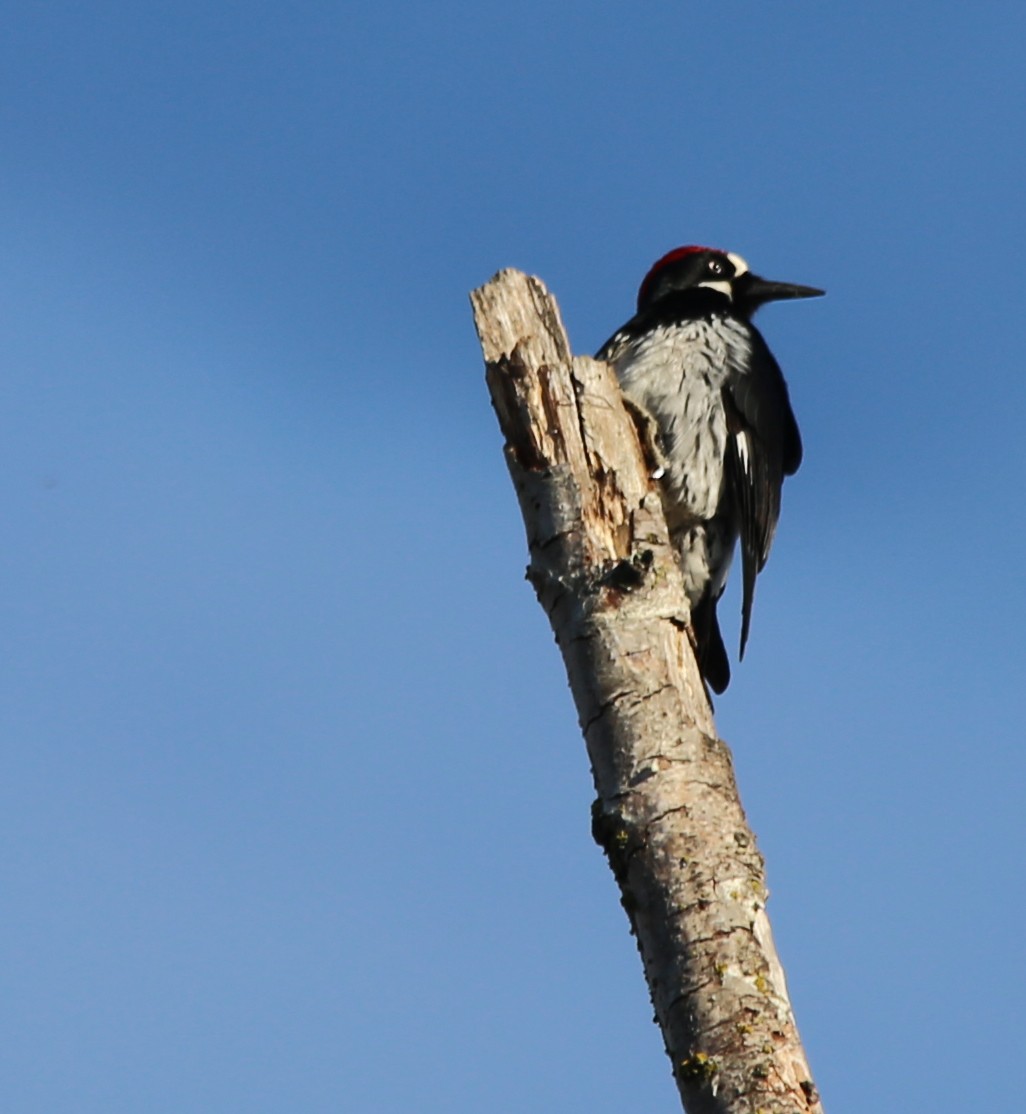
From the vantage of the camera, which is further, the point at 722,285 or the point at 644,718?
the point at 722,285

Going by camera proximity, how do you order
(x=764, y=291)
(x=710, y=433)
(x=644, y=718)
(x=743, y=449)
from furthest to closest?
(x=764, y=291) → (x=743, y=449) → (x=710, y=433) → (x=644, y=718)

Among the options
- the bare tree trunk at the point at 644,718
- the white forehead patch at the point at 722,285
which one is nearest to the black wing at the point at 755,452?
the white forehead patch at the point at 722,285

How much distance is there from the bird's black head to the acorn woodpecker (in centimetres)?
52

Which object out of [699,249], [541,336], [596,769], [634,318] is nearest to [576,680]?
[596,769]

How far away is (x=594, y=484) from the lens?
12.8ft

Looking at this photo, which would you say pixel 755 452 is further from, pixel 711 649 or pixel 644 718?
pixel 644 718

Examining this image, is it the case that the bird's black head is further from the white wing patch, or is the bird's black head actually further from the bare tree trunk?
the bare tree trunk

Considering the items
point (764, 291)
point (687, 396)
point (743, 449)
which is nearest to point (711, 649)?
point (743, 449)

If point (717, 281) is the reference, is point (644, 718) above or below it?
below

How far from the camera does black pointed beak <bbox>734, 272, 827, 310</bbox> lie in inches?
274

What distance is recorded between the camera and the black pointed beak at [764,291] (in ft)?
22.9

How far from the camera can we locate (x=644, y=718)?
327 cm

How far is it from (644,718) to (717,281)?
13.6ft

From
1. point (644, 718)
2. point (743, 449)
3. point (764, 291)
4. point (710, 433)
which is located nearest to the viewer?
point (644, 718)
